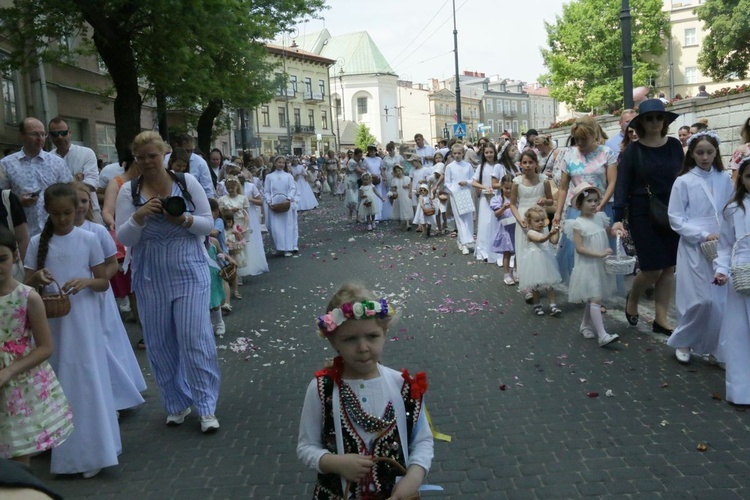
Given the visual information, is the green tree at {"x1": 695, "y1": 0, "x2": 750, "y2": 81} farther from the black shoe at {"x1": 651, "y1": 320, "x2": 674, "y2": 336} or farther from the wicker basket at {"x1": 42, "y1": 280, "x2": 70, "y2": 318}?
the wicker basket at {"x1": 42, "y1": 280, "x2": 70, "y2": 318}

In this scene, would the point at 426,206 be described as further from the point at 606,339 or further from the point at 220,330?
the point at 606,339

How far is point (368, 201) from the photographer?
2081 cm

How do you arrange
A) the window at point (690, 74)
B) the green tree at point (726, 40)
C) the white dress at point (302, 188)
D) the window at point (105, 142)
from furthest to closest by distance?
the window at point (690, 74), the green tree at point (726, 40), the window at point (105, 142), the white dress at point (302, 188)

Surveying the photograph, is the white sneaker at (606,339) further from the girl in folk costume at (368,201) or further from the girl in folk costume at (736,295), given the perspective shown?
the girl in folk costume at (368,201)

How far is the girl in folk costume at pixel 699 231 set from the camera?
21.1 feet

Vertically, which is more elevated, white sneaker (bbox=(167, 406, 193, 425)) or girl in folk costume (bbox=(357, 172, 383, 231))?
girl in folk costume (bbox=(357, 172, 383, 231))

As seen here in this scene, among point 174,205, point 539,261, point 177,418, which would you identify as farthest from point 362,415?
point 539,261

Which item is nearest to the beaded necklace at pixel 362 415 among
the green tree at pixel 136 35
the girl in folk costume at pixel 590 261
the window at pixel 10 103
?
the girl in folk costume at pixel 590 261

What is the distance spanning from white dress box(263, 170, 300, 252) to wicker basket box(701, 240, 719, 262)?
11158mm

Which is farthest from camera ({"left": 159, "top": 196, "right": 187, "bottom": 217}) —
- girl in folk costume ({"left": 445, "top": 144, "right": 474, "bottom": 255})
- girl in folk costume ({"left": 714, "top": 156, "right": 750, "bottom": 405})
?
girl in folk costume ({"left": 445, "top": 144, "right": 474, "bottom": 255})

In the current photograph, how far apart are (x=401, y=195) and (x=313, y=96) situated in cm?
6981

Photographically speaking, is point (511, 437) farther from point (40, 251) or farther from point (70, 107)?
point (70, 107)

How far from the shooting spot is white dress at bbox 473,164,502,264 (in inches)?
526

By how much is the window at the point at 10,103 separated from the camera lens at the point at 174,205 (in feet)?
60.9
